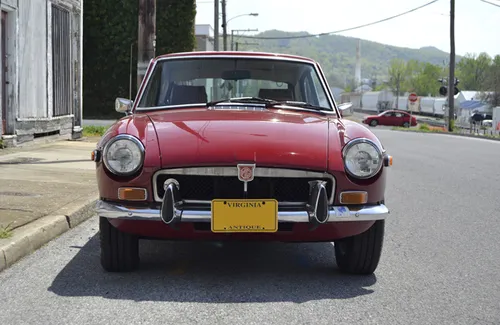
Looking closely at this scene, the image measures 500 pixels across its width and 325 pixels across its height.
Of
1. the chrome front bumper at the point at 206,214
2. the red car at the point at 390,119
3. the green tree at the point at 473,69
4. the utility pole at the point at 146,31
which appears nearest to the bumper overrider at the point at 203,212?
the chrome front bumper at the point at 206,214

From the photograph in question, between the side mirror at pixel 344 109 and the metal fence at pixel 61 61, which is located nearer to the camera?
the side mirror at pixel 344 109

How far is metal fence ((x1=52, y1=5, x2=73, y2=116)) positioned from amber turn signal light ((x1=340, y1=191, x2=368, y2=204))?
11.6 m

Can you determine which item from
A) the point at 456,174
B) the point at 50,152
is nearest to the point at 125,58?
the point at 50,152

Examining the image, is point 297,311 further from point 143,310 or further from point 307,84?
point 307,84

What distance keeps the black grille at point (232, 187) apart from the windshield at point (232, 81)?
1.30 meters

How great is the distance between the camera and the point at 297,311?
3508 millimetres

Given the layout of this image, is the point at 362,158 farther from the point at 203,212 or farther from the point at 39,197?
the point at 39,197

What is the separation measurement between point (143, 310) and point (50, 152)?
8.91 m

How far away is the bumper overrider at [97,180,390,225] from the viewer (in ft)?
12.5

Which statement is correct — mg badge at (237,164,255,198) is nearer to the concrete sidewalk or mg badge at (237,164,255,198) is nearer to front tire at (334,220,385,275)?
front tire at (334,220,385,275)

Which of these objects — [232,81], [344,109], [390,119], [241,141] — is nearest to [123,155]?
[241,141]

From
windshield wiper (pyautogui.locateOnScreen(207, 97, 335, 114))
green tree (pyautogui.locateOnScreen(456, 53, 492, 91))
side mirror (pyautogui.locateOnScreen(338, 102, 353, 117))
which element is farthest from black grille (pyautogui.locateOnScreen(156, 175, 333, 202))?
green tree (pyautogui.locateOnScreen(456, 53, 492, 91))

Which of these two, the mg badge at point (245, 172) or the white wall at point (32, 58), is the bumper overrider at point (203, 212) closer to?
the mg badge at point (245, 172)

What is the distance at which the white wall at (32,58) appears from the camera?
12.5 m
